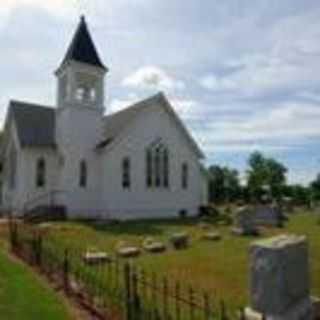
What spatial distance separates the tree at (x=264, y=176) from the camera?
78.6 meters

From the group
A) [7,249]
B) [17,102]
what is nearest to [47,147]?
[17,102]

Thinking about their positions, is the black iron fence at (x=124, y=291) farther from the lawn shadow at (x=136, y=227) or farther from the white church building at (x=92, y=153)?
the white church building at (x=92, y=153)

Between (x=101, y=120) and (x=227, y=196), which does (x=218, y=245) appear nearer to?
(x=101, y=120)

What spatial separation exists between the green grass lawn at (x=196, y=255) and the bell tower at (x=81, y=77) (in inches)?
331

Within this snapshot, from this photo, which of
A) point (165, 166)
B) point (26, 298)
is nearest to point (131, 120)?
point (165, 166)

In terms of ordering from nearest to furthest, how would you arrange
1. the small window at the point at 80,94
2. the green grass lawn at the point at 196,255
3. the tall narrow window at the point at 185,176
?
the green grass lawn at the point at 196,255 < the small window at the point at 80,94 < the tall narrow window at the point at 185,176

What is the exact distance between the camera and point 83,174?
31.9m

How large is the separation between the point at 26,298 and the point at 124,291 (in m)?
2.51

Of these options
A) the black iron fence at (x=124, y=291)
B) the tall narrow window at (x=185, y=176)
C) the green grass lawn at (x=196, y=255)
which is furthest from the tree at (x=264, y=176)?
the black iron fence at (x=124, y=291)

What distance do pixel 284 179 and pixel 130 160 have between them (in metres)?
54.5

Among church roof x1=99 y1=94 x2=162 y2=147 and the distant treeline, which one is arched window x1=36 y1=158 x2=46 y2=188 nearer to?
church roof x1=99 y1=94 x2=162 y2=147

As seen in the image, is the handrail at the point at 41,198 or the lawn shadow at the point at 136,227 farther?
the handrail at the point at 41,198

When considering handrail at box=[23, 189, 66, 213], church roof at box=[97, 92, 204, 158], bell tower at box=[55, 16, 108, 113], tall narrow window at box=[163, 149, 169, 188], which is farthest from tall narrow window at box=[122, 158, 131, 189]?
handrail at box=[23, 189, 66, 213]

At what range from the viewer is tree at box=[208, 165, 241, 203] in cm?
7500
